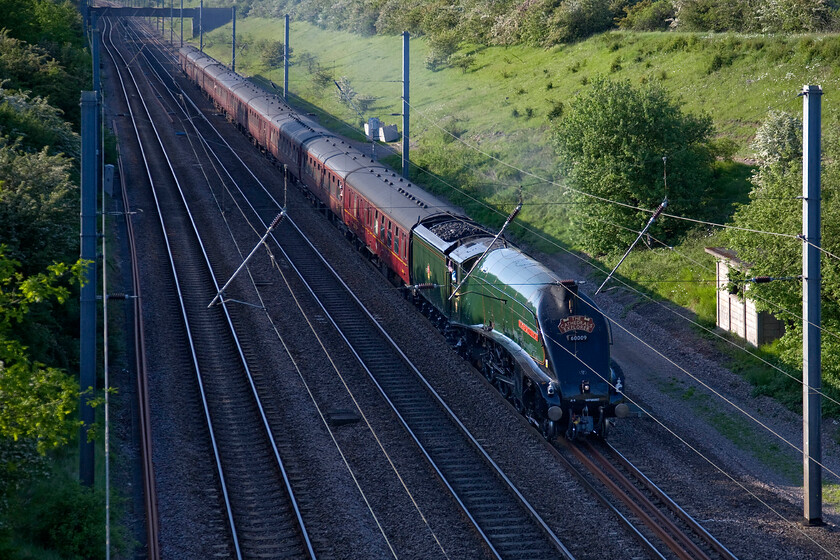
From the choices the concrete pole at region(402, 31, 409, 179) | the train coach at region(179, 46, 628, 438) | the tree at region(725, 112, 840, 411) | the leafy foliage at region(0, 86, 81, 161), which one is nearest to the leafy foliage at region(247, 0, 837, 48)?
the concrete pole at region(402, 31, 409, 179)

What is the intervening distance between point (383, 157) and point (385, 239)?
21256 millimetres

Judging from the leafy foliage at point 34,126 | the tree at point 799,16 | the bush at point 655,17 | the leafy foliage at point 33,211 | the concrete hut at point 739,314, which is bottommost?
the concrete hut at point 739,314

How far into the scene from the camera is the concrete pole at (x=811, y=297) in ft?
51.3

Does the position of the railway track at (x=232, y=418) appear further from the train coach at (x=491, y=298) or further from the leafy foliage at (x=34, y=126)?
the train coach at (x=491, y=298)

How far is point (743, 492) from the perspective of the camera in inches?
696

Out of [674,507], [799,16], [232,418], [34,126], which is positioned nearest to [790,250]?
[674,507]

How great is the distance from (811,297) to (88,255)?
13604mm

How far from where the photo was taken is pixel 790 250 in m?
22.0

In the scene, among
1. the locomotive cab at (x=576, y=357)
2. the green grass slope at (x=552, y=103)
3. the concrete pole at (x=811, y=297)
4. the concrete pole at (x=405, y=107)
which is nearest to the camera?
the concrete pole at (x=811, y=297)

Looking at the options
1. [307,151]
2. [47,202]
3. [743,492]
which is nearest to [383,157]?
[307,151]

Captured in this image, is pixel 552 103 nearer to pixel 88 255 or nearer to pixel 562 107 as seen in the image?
pixel 562 107

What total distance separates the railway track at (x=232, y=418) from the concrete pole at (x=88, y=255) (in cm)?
274

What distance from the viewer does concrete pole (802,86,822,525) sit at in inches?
615

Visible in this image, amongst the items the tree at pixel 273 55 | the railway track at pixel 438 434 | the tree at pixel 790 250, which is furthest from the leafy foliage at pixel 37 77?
the tree at pixel 273 55
